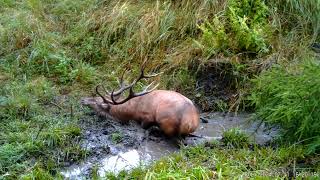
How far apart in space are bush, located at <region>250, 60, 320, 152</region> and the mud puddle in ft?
1.26

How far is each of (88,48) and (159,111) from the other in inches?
93.6

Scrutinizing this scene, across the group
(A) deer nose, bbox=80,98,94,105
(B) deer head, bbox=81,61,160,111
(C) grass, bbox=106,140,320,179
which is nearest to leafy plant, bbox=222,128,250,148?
(C) grass, bbox=106,140,320,179

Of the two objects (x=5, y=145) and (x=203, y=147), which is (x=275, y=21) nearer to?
(x=203, y=147)

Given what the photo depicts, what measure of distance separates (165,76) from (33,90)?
1623 mm

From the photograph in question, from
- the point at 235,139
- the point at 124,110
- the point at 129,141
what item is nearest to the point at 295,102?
the point at 235,139

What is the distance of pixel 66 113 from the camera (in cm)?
640

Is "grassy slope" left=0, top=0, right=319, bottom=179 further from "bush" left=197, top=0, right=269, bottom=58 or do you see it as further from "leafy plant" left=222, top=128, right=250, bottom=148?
"leafy plant" left=222, top=128, right=250, bottom=148

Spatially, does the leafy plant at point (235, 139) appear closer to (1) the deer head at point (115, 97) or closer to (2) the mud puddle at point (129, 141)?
(2) the mud puddle at point (129, 141)

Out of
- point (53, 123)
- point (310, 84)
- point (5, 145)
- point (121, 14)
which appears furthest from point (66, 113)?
point (310, 84)

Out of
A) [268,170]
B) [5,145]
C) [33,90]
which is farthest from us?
[33,90]

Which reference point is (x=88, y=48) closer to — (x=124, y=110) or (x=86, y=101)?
(x=86, y=101)

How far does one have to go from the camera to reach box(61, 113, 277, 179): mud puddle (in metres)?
5.34

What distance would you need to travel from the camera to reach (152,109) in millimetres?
6000

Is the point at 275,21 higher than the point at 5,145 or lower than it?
higher
